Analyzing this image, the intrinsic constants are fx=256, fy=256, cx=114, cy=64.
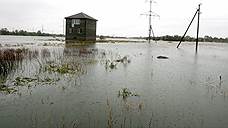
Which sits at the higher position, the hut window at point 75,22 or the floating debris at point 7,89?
the hut window at point 75,22

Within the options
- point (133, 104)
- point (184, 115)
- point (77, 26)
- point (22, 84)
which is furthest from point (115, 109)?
point (77, 26)

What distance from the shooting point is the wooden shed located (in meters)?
57.4

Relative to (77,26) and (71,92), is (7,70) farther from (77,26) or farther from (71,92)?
(77,26)

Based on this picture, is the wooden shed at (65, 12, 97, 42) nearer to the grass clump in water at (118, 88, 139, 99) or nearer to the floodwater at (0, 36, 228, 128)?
the floodwater at (0, 36, 228, 128)

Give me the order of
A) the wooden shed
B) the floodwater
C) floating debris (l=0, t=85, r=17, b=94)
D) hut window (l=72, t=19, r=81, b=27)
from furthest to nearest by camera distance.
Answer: hut window (l=72, t=19, r=81, b=27) < the wooden shed < floating debris (l=0, t=85, r=17, b=94) < the floodwater

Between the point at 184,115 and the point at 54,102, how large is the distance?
3.64m

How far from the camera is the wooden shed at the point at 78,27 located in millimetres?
57406

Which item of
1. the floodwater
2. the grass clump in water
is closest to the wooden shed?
the floodwater

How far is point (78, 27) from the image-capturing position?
189ft

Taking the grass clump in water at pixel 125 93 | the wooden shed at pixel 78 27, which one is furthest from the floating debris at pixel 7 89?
the wooden shed at pixel 78 27

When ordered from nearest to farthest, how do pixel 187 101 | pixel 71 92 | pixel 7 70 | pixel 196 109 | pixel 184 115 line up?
1. pixel 184 115
2. pixel 196 109
3. pixel 187 101
4. pixel 71 92
5. pixel 7 70

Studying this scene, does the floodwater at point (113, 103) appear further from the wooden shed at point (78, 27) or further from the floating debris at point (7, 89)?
the wooden shed at point (78, 27)

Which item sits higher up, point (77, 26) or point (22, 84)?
point (77, 26)

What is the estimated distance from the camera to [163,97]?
8305 millimetres
